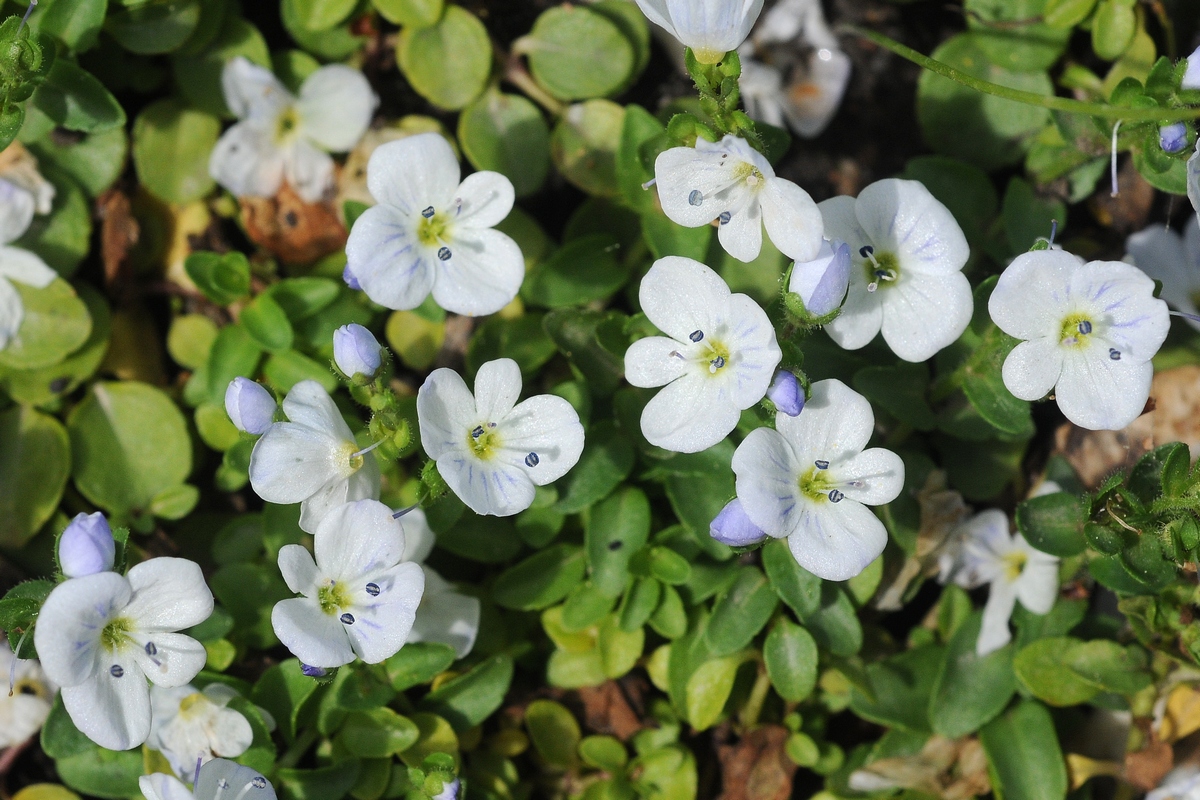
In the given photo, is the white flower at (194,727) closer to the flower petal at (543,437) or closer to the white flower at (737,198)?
the flower petal at (543,437)

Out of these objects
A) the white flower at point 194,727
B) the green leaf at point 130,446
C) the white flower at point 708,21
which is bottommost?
the white flower at point 194,727

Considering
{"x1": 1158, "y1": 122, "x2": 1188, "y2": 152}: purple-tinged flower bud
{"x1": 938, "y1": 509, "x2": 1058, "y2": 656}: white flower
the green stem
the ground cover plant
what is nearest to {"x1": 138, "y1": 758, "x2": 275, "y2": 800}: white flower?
the ground cover plant

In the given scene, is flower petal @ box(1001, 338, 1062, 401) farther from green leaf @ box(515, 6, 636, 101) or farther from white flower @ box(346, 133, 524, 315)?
green leaf @ box(515, 6, 636, 101)

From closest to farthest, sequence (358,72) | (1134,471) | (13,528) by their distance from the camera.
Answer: (1134,471)
(13,528)
(358,72)

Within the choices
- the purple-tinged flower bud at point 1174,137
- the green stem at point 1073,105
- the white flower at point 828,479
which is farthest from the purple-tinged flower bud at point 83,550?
the purple-tinged flower bud at point 1174,137

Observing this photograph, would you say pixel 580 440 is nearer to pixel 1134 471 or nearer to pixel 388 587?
pixel 388 587

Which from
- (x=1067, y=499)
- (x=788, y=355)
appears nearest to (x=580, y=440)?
(x=788, y=355)

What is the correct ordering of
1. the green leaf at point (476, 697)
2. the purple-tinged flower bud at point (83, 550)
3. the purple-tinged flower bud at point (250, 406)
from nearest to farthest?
the purple-tinged flower bud at point (83, 550) < the purple-tinged flower bud at point (250, 406) < the green leaf at point (476, 697)
